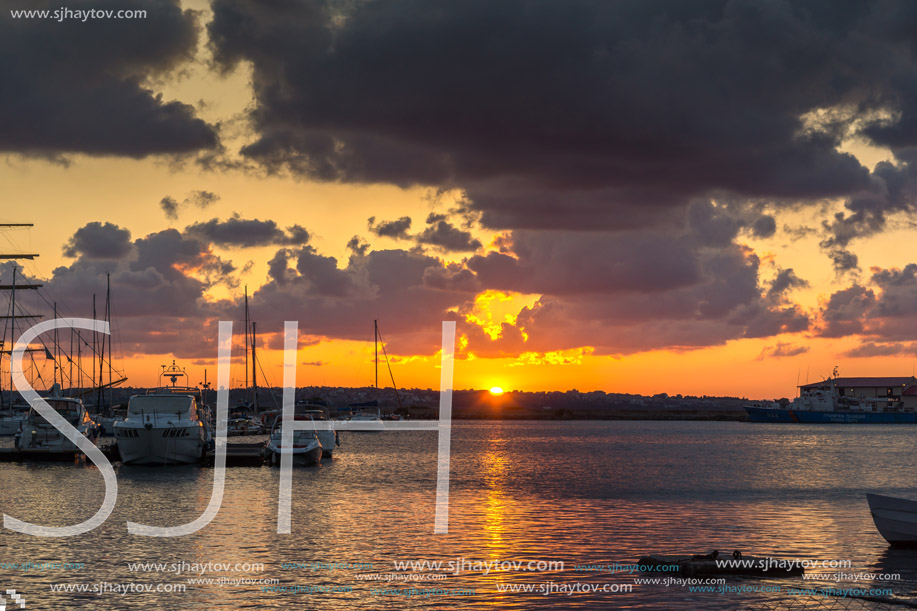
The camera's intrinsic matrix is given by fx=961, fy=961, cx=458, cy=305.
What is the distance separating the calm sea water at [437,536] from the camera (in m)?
25.7

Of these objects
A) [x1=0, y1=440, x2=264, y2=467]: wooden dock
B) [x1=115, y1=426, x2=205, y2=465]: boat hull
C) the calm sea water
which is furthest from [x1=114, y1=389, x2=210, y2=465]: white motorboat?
[x1=0, y1=440, x2=264, y2=467]: wooden dock

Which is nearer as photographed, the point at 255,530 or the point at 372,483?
the point at 255,530

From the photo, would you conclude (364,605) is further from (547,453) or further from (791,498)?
(547,453)

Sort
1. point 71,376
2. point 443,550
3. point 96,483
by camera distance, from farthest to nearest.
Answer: point 71,376 < point 96,483 < point 443,550

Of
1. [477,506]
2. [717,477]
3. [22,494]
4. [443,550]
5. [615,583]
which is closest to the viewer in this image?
[615,583]

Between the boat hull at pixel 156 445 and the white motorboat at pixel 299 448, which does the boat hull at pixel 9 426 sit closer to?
the white motorboat at pixel 299 448

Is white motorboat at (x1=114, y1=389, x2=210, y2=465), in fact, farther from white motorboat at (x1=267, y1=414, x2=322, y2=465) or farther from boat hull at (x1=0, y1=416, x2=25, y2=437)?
boat hull at (x1=0, y1=416, x2=25, y2=437)

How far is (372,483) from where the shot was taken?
2469 inches

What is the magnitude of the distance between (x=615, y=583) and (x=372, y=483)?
36.9 metres

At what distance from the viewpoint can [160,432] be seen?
70625 mm

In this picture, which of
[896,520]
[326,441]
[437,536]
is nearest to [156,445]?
[326,441]

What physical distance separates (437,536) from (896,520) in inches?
651

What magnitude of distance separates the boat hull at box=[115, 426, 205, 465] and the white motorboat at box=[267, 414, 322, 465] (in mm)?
6012

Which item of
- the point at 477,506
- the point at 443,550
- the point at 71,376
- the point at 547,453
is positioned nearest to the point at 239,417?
the point at 71,376
